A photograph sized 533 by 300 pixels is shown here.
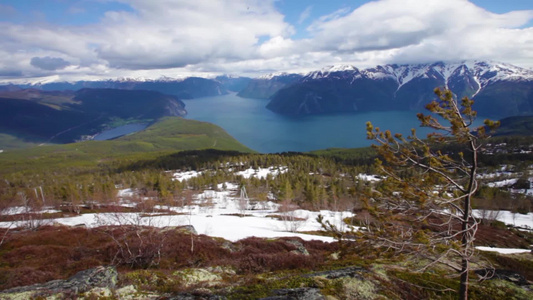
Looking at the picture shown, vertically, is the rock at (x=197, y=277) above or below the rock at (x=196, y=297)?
below

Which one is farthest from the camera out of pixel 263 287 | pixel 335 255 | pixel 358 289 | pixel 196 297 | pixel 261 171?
pixel 261 171

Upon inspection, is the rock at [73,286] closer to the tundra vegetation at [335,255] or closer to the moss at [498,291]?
the tundra vegetation at [335,255]

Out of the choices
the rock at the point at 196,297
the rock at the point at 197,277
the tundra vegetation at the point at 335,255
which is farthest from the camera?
the rock at the point at 197,277

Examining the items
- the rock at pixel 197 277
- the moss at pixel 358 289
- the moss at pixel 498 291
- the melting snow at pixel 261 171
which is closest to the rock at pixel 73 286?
the rock at pixel 197 277

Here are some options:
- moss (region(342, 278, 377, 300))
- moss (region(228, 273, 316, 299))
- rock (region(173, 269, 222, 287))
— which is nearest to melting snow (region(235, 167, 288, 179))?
rock (region(173, 269, 222, 287))

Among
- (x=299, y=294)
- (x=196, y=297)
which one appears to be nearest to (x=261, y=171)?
(x=196, y=297)

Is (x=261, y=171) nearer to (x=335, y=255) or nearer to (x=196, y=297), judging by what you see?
(x=335, y=255)

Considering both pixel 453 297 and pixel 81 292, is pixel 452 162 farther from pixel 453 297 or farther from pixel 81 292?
pixel 81 292
